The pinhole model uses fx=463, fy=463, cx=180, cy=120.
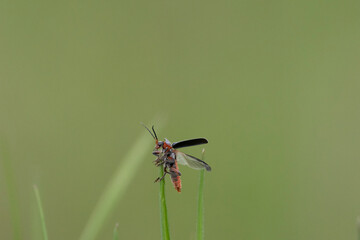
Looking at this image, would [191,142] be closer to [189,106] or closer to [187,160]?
[187,160]

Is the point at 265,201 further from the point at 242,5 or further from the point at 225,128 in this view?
the point at 242,5

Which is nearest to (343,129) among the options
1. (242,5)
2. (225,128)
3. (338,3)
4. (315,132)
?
(315,132)

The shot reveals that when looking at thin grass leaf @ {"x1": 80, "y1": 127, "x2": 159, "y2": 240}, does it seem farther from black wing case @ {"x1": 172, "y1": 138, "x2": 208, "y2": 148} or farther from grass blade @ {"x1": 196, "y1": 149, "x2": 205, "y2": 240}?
grass blade @ {"x1": 196, "y1": 149, "x2": 205, "y2": 240}

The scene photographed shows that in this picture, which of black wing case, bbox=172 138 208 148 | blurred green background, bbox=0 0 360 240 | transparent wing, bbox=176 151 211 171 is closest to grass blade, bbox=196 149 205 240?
black wing case, bbox=172 138 208 148

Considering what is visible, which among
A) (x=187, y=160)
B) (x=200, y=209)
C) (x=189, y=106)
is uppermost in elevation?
(x=189, y=106)

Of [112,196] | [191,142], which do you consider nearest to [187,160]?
[191,142]

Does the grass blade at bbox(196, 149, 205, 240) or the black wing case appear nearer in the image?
the grass blade at bbox(196, 149, 205, 240)

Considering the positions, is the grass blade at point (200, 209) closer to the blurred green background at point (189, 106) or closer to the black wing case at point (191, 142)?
the black wing case at point (191, 142)

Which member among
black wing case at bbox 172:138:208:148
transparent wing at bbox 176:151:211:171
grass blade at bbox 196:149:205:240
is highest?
black wing case at bbox 172:138:208:148
